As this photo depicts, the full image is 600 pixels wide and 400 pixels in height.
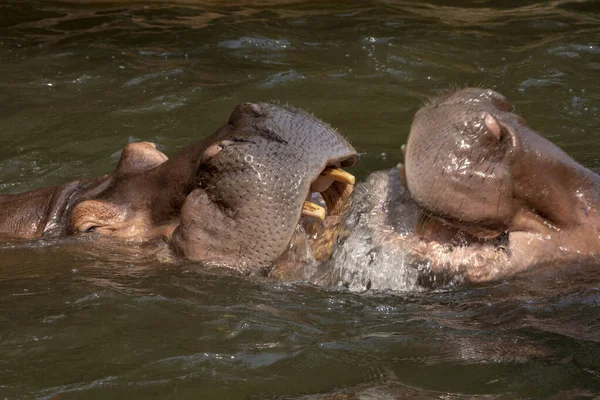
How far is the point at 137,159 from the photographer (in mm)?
4777

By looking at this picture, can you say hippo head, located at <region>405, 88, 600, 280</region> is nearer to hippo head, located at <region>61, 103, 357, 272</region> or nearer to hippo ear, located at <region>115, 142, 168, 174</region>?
hippo head, located at <region>61, 103, 357, 272</region>

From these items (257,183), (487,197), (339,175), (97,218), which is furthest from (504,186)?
(97,218)

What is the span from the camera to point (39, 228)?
491cm

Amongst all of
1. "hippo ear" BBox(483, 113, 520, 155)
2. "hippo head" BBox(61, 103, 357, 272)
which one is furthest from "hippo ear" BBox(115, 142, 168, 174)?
"hippo ear" BBox(483, 113, 520, 155)

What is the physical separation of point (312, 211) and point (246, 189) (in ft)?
0.91

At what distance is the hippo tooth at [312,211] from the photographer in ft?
13.1

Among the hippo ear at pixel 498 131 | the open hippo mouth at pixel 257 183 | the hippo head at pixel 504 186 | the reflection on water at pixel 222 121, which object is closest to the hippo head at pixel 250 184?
the open hippo mouth at pixel 257 183

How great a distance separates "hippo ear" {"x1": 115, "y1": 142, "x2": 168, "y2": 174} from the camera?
4750 mm

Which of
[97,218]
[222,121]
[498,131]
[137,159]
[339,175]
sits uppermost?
[498,131]

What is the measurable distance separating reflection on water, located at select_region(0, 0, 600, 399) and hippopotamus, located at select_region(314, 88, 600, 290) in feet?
0.41

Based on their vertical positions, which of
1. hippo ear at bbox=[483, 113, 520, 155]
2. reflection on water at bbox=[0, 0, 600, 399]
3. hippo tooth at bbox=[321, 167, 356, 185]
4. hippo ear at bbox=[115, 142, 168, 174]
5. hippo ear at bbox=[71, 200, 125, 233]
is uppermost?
hippo ear at bbox=[483, 113, 520, 155]

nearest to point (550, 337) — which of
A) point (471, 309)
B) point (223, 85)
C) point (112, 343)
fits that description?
point (471, 309)

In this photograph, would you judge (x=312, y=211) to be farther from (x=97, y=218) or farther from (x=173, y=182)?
(x=97, y=218)

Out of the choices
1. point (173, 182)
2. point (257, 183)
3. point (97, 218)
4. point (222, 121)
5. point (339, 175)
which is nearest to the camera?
point (257, 183)
